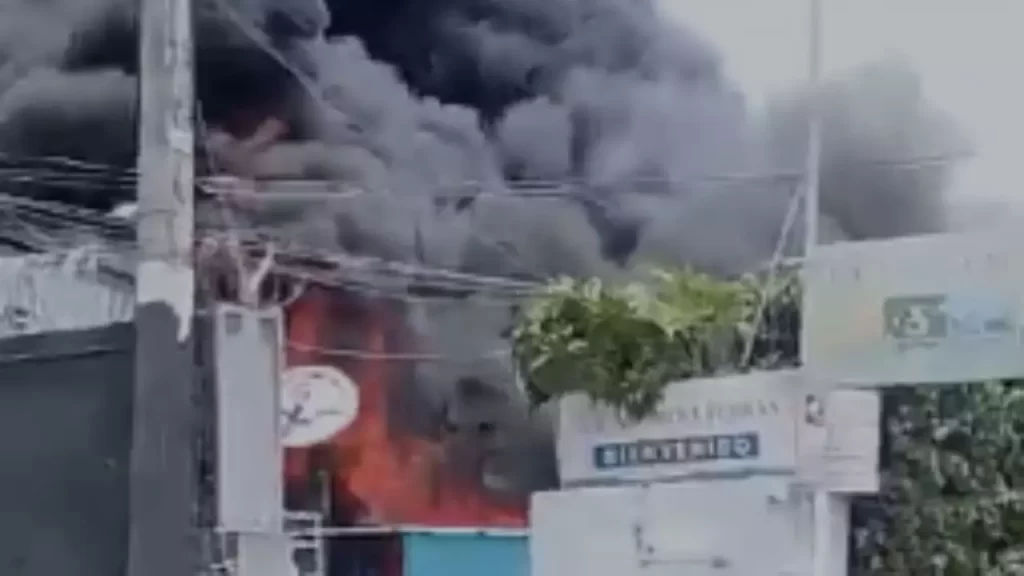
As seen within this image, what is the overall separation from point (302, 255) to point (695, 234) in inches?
103

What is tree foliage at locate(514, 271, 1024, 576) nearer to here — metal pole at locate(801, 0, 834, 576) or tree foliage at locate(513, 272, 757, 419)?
tree foliage at locate(513, 272, 757, 419)

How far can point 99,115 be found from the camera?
14.2 metres

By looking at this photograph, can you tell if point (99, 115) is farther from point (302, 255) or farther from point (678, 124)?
point (678, 124)

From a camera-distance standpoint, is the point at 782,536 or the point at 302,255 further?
the point at 302,255

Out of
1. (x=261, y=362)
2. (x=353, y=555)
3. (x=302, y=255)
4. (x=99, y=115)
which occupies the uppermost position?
(x=99, y=115)

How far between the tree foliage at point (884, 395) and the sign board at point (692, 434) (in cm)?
9

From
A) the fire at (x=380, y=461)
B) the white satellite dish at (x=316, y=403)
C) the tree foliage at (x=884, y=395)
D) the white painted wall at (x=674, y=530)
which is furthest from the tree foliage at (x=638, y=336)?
the fire at (x=380, y=461)

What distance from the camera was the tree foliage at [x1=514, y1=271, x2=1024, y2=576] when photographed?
25.8 feet

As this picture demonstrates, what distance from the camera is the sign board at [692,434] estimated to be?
8.27m

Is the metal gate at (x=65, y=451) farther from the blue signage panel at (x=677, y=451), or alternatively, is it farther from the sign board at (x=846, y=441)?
the sign board at (x=846, y=441)

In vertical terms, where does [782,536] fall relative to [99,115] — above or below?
below

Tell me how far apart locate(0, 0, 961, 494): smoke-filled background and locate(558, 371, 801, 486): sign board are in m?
5.02

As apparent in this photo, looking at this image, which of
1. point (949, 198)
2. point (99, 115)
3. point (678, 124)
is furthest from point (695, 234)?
point (99, 115)

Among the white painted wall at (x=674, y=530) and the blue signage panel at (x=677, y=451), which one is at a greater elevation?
the blue signage panel at (x=677, y=451)
